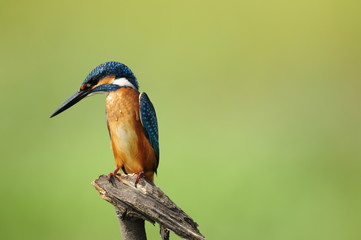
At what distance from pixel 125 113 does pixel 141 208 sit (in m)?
0.45

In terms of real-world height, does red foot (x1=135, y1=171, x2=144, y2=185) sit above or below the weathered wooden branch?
above

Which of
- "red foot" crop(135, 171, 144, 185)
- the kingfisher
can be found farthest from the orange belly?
"red foot" crop(135, 171, 144, 185)

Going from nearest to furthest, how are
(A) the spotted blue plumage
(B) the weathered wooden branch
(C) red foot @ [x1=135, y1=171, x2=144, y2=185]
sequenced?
(B) the weathered wooden branch, (C) red foot @ [x1=135, y1=171, x2=144, y2=185], (A) the spotted blue plumage

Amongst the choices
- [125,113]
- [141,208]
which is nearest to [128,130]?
[125,113]

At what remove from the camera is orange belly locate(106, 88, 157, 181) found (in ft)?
6.31

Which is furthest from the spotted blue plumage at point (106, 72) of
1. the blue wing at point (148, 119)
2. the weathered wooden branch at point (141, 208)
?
the weathered wooden branch at point (141, 208)

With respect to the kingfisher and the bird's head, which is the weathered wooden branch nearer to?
the kingfisher

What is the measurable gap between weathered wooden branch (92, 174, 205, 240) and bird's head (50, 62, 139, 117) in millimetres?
391

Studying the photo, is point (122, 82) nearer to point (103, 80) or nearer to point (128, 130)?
point (103, 80)

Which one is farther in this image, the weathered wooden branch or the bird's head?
the bird's head

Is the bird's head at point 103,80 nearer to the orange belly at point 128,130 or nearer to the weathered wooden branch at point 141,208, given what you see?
the orange belly at point 128,130

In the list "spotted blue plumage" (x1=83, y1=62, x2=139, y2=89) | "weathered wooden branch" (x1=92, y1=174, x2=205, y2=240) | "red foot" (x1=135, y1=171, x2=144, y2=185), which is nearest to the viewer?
"weathered wooden branch" (x1=92, y1=174, x2=205, y2=240)

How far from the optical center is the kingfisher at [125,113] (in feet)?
6.30

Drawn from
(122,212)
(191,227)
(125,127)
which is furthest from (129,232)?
(125,127)
